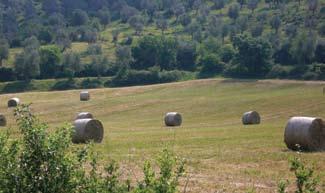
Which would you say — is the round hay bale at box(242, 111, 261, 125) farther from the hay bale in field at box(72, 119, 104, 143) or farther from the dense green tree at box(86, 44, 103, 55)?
the dense green tree at box(86, 44, 103, 55)

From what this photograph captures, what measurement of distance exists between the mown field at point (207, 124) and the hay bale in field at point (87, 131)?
64 centimetres

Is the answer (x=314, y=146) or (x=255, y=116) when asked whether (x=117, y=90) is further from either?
(x=314, y=146)

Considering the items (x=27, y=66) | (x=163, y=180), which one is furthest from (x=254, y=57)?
(x=163, y=180)

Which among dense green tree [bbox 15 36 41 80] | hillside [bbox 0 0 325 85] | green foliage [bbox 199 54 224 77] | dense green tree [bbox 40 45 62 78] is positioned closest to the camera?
hillside [bbox 0 0 325 85]

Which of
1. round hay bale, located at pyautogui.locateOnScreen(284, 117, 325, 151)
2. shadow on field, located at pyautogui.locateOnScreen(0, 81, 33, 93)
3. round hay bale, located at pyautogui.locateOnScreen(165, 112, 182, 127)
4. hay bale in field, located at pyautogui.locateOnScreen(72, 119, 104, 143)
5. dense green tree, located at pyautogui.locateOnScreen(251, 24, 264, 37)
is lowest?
shadow on field, located at pyautogui.locateOnScreen(0, 81, 33, 93)

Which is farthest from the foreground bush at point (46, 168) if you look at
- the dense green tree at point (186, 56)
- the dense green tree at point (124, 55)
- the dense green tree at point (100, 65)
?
the dense green tree at point (186, 56)

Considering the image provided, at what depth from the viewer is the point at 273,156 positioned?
23922 millimetres

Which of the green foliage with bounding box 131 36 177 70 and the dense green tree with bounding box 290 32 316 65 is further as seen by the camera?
the green foliage with bounding box 131 36 177 70

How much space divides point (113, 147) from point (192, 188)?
39.9ft

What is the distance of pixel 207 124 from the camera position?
4984cm

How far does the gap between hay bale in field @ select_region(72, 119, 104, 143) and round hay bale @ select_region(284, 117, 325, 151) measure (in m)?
11.5

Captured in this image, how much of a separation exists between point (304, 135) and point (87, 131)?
12.6m

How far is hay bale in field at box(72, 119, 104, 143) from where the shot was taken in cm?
3186

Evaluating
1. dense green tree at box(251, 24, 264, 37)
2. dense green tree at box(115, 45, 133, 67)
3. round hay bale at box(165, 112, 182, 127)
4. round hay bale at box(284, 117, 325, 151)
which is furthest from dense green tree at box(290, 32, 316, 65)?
round hay bale at box(284, 117, 325, 151)
